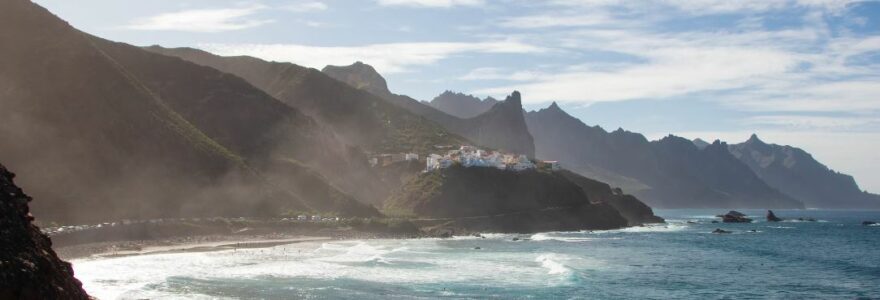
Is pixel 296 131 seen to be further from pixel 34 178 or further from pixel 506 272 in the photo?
pixel 506 272

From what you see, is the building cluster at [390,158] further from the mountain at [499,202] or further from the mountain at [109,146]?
the mountain at [109,146]

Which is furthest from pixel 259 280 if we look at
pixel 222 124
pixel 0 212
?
pixel 222 124

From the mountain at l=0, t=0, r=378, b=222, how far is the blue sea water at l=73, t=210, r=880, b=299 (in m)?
22.0

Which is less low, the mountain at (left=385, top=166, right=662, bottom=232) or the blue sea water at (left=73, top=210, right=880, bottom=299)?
the mountain at (left=385, top=166, right=662, bottom=232)

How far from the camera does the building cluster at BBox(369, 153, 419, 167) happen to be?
602 ft

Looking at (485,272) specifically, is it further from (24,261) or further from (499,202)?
(499,202)

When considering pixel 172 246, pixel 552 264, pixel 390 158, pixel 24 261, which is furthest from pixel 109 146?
pixel 390 158

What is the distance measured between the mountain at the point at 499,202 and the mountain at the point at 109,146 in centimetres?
1819

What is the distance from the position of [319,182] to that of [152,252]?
61.2 metres

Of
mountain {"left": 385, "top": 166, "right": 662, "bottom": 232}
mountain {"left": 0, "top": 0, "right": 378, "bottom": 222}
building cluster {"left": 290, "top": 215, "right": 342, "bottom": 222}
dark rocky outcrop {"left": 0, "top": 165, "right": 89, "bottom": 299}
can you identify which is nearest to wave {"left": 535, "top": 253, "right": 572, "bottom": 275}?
building cluster {"left": 290, "top": 215, "right": 342, "bottom": 222}

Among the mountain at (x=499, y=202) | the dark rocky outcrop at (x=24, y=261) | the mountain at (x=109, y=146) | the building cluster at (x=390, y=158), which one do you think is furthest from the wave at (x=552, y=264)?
the building cluster at (x=390, y=158)

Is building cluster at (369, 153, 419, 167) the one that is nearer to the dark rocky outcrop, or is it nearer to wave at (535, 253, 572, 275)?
wave at (535, 253, 572, 275)

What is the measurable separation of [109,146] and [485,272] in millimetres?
62956

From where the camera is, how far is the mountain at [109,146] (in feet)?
307
